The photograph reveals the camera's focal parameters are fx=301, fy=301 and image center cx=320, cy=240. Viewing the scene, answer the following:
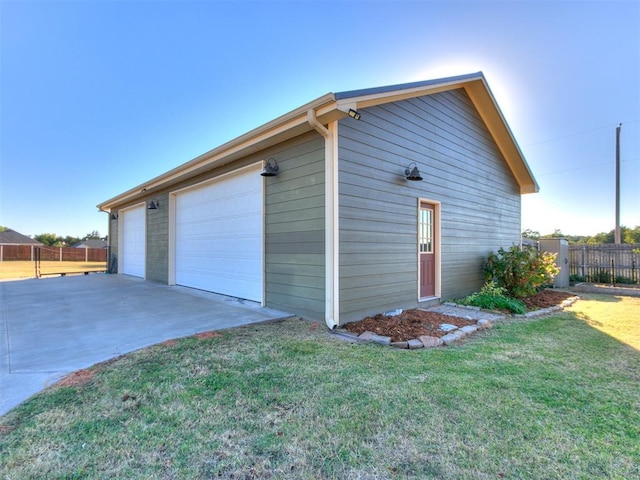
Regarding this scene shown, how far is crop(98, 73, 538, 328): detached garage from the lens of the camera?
4551 mm

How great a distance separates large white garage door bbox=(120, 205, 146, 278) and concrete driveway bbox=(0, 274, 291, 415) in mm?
3285

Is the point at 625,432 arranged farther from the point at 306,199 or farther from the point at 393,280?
the point at 306,199

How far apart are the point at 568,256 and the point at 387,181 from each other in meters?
8.47

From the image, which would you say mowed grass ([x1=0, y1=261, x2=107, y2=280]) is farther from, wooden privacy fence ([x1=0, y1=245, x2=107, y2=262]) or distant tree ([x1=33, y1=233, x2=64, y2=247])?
distant tree ([x1=33, y1=233, x2=64, y2=247])

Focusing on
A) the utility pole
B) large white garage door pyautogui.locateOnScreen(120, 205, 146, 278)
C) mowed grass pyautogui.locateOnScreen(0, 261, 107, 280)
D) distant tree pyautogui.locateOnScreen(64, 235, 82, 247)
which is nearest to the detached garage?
large white garage door pyautogui.locateOnScreen(120, 205, 146, 278)

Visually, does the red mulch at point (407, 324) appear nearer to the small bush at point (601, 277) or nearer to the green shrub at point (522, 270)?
the green shrub at point (522, 270)

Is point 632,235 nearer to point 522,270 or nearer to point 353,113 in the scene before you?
point 522,270

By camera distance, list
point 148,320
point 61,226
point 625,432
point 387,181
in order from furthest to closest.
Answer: point 61,226 < point 387,181 < point 148,320 < point 625,432

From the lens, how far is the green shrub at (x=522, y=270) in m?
6.70

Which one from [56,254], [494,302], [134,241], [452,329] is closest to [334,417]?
[452,329]

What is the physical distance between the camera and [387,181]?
5.22m

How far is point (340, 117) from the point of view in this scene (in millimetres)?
4207

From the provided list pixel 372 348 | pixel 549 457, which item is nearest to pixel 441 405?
pixel 549 457

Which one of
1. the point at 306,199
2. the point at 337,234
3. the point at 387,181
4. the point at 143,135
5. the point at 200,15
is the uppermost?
the point at 200,15
